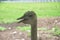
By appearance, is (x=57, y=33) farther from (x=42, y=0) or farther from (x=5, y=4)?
(x=5, y=4)

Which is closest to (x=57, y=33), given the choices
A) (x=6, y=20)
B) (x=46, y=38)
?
(x=46, y=38)

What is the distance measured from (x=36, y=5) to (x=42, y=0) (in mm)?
69

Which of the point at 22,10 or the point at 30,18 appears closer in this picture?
the point at 30,18

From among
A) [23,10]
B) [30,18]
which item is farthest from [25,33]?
[30,18]

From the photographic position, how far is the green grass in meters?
2.11

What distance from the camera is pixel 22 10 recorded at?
2111mm

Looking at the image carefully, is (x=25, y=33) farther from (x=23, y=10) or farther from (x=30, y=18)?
(x=30, y=18)

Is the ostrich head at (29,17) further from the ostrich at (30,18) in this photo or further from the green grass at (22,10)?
the green grass at (22,10)

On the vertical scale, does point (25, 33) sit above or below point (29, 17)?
below

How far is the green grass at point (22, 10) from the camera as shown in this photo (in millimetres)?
2107

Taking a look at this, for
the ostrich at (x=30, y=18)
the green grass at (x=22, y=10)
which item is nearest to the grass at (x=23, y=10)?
the green grass at (x=22, y=10)

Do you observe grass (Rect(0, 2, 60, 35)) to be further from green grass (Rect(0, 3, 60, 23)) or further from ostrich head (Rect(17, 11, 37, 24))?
ostrich head (Rect(17, 11, 37, 24))

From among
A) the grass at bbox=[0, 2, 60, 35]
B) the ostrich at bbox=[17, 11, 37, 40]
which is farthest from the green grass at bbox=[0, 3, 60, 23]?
the ostrich at bbox=[17, 11, 37, 40]

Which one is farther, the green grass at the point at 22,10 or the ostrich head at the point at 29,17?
the green grass at the point at 22,10
